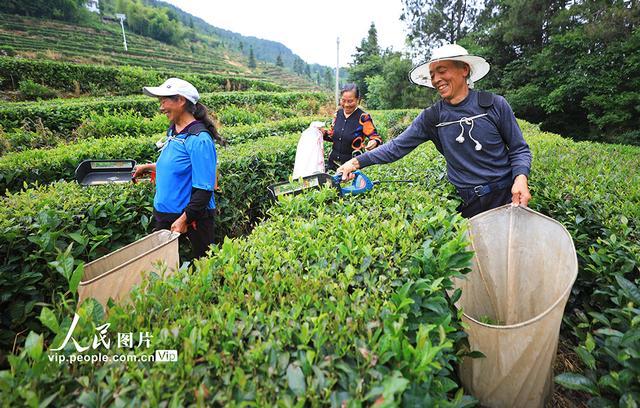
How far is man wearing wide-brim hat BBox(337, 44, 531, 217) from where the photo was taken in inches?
95.9

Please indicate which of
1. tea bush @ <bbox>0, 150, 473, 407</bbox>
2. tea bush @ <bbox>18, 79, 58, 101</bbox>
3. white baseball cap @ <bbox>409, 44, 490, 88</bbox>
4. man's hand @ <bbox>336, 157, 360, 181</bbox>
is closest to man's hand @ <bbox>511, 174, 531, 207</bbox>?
tea bush @ <bbox>0, 150, 473, 407</bbox>

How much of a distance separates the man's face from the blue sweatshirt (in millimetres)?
70

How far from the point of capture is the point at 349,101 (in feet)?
13.7

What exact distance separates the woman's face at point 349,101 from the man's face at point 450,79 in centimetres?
169

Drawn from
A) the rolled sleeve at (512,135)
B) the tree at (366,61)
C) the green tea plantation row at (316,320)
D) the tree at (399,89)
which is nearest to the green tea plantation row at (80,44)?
the tree at (366,61)

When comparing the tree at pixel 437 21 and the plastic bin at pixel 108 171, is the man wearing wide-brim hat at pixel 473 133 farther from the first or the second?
the tree at pixel 437 21

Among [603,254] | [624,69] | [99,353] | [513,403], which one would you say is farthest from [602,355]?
[624,69]

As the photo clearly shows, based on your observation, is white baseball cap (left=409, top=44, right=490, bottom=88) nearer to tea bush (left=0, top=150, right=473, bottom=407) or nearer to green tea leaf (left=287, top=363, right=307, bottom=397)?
tea bush (left=0, top=150, right=473, bottom=407)

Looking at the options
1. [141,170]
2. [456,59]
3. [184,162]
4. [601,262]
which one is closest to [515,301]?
[601,262]

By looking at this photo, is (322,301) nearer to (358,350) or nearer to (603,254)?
(358,350)

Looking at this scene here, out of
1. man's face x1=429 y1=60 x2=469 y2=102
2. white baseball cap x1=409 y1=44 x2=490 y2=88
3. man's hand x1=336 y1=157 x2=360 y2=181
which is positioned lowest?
man's hand x1=336 y1=157 x2=360 y2=181

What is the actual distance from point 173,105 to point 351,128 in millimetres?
2330

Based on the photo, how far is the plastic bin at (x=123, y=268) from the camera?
154cm

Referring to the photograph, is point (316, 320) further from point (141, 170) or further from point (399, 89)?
point (399, 89)
